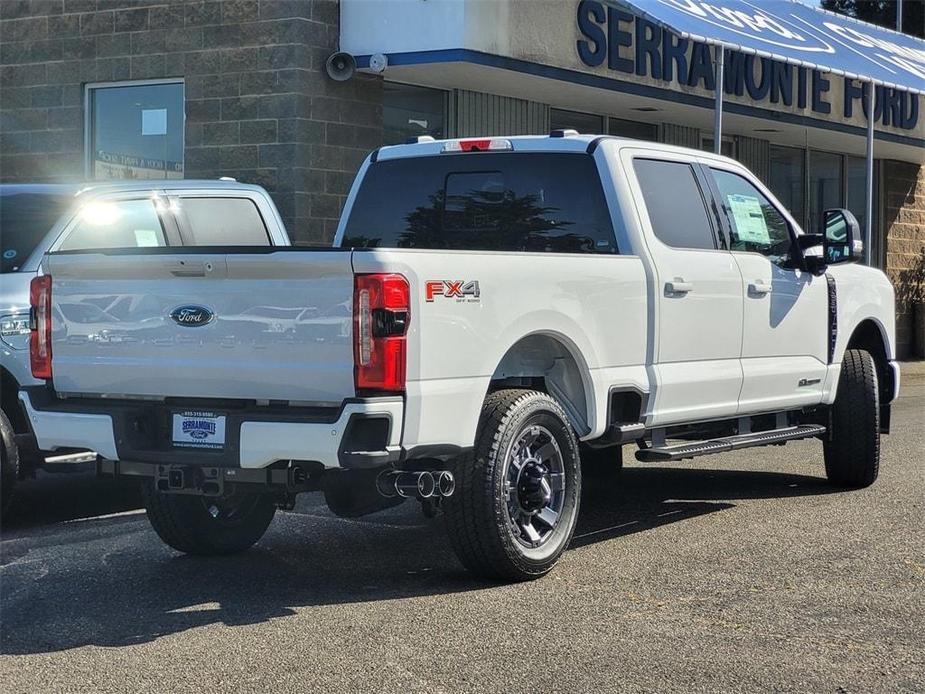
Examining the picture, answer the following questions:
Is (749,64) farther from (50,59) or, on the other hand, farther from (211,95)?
(50,59)

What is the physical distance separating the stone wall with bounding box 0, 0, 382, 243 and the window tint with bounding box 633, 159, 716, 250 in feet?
25.1

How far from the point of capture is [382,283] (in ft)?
19.7

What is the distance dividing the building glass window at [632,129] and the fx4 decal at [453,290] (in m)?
13.6

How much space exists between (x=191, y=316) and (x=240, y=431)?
22.9 inches

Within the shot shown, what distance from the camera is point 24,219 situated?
31.4 ft

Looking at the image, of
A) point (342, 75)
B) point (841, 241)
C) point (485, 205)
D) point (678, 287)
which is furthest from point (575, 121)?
point (678, 287)

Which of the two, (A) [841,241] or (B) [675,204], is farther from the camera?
(A) [841,241]

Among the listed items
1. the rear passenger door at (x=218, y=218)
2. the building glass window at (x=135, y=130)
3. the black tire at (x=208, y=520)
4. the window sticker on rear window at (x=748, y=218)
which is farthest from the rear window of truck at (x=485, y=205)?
the building glass window at (x=135, y=130)

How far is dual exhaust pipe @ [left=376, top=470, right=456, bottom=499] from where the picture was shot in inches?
247

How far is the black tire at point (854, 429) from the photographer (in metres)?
9.65

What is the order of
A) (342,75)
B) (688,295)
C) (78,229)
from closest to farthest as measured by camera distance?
(688,295), (78,229), (342,75)

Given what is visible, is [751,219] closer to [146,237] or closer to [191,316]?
[146,237]

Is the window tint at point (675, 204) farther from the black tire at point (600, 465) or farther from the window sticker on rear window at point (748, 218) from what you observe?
the black tire at point (600, 465)

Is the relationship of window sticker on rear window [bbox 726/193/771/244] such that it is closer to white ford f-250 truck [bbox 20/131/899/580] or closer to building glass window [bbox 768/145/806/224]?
white ford f-250 truck [bbox 20/131/899/580]
